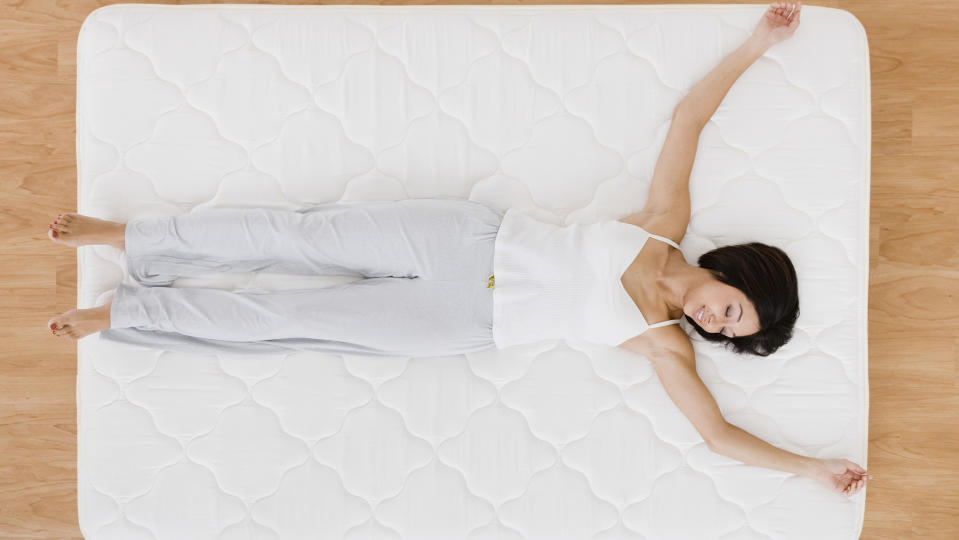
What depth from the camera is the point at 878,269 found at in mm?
1476

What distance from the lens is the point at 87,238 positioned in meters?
1.20

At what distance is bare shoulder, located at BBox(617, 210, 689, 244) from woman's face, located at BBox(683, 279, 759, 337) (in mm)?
144

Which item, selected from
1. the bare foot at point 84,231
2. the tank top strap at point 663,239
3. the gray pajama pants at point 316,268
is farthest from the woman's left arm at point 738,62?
the bare foot at point 84,231

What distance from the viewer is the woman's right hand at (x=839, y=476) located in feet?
4.02

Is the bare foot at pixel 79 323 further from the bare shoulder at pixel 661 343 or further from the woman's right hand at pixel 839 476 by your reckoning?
the woman's right hand at pixel 839 476

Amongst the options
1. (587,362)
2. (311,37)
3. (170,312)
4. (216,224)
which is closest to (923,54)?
(587,362)

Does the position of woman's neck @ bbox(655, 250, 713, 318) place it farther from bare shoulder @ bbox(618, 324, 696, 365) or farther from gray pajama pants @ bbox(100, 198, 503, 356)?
gray pajama pants @ bbox(100, 198, 503, 356)

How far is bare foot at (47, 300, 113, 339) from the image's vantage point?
117 cm

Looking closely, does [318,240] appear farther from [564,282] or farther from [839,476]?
[839,476]

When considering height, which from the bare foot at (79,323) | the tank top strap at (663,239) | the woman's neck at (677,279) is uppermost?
the tank top strap at (663,239)

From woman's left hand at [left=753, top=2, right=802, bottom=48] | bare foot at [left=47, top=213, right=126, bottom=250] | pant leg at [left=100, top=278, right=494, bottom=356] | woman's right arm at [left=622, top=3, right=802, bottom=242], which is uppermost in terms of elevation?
woman's left hand at [left=753, top=2, right=802, bottom=48]

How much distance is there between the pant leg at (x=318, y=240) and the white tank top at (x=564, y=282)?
7 cm

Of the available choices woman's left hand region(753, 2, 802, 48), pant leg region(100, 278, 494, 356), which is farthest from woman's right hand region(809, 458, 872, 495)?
woman's left hand region(753, 2, 802, 48)

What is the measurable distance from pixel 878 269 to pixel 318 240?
1.34 metres
